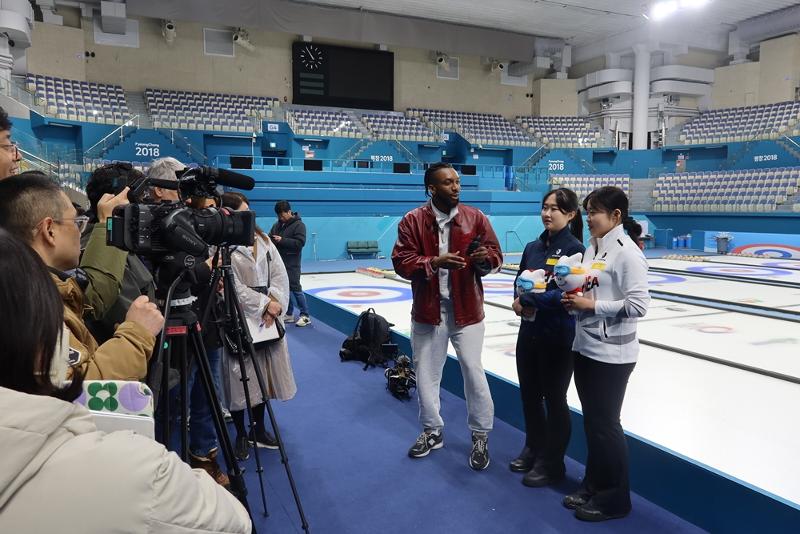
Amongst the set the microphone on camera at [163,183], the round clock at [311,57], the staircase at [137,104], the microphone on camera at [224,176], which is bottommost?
the microphone on camera at [163,183]

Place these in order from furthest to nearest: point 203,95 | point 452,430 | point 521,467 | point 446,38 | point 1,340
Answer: point 446,38
point 203,95
point 452,430
point 521,467
point 1,340

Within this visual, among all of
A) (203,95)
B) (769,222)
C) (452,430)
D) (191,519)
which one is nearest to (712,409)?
(452,430)

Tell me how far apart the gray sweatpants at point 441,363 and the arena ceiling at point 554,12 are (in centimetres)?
1772

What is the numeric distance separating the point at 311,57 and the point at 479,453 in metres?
19.6

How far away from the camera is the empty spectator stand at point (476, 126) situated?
21700 mm

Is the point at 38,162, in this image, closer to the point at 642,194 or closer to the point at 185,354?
the point at 185,354

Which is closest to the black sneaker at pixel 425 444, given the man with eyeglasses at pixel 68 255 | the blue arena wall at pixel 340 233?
the man with eyeglasses at pixel 68 255

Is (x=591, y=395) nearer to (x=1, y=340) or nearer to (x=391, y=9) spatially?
(x=1, y=340)

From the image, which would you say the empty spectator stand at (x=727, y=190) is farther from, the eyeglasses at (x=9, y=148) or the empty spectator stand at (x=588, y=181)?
the eyeglasses at (x=9, y=148)

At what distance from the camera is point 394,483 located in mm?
2803

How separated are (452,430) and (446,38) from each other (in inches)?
778

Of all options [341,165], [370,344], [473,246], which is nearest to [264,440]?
[473,246]

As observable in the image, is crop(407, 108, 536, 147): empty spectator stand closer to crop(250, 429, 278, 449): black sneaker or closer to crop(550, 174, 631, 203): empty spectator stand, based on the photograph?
crop(550, 174, 631, 203): empty spectator stand

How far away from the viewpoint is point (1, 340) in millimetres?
776
